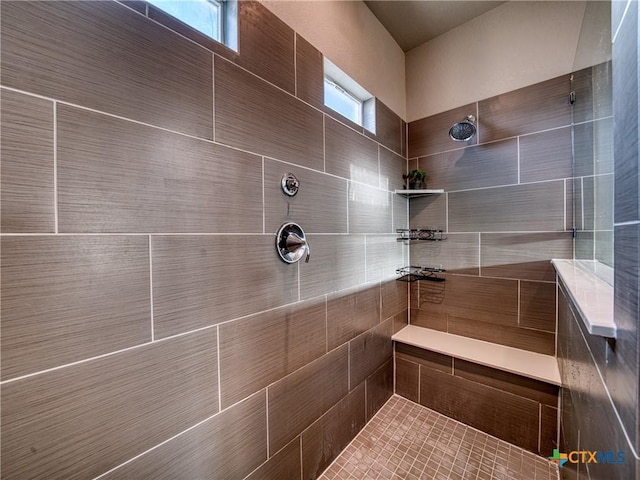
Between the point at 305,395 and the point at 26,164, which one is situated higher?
the point at 26,164

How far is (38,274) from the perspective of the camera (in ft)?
1.72

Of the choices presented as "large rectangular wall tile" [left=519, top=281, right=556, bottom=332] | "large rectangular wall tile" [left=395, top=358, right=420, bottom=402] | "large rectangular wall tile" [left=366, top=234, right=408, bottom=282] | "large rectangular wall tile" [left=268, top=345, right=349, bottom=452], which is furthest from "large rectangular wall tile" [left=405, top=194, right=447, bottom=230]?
"large rectangular wall tile" [left=268, top=345, right=349, bottom=452]

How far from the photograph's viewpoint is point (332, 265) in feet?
4.16

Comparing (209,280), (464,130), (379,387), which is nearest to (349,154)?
(464,130)

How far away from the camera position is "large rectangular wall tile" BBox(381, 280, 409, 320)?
1.69 m

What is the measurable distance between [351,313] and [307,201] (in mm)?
669

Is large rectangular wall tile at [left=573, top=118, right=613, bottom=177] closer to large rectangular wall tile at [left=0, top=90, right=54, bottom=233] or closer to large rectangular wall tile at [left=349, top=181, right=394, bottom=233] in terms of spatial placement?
large rectangular wall tile at [left=349, top=181, right=394, bottom=233]

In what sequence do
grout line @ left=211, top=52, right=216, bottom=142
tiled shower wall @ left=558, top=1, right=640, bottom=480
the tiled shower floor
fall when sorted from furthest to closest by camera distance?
the tiled shower floor → grout line @ left=211, top=52, right=216, bottom=142 → tiled shower wall @ left=558, top=1, right=640, bottom=480

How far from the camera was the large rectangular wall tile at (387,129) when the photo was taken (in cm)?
165

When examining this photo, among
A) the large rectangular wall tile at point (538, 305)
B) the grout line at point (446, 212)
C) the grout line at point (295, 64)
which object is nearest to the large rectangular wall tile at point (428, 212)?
the grout line at point (446, 212)

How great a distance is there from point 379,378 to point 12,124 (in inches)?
73.9

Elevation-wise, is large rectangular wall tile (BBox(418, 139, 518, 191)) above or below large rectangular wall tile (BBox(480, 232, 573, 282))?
above

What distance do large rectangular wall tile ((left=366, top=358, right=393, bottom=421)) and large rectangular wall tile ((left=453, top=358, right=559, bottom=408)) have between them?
0.43 meters

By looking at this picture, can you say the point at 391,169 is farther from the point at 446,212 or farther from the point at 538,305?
the point at 538,305
